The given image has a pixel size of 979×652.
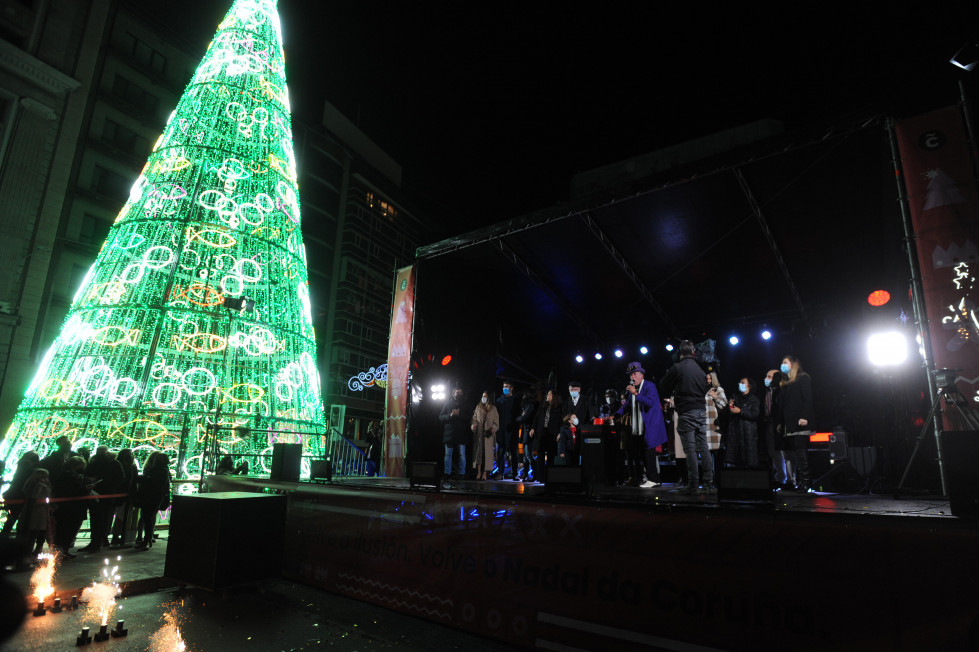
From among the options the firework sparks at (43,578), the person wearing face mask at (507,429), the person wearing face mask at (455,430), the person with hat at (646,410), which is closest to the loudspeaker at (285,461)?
the firework sparks at (43,578)

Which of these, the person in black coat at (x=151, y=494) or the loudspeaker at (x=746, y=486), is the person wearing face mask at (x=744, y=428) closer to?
the loudspeaker at (x=746, y=486)

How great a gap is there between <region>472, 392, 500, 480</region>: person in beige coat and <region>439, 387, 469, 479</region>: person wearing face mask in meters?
0.41

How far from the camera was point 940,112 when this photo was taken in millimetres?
6062

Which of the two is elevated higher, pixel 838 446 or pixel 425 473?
pixel 838 446

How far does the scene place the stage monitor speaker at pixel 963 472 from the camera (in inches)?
108

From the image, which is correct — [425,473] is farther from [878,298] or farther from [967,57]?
[878,298]

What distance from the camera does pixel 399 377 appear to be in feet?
36.7

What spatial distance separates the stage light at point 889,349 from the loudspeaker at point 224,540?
8.98 meters

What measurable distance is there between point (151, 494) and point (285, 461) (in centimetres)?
273

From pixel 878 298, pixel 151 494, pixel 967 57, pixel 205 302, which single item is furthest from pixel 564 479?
pixel 878 298

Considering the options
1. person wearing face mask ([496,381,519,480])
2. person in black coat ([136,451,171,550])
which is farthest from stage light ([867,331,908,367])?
person in black coat ([136,451,171,550])

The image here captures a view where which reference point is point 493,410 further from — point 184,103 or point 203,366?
point 184,103

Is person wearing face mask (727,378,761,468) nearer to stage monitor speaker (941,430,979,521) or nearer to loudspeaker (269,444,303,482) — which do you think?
stage monitor speaker (941,430,979,521)

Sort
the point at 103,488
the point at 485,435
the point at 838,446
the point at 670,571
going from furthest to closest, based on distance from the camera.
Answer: the point at 485,435 < the point at 838,446 < the point at 103,488 < the point at 670,571
